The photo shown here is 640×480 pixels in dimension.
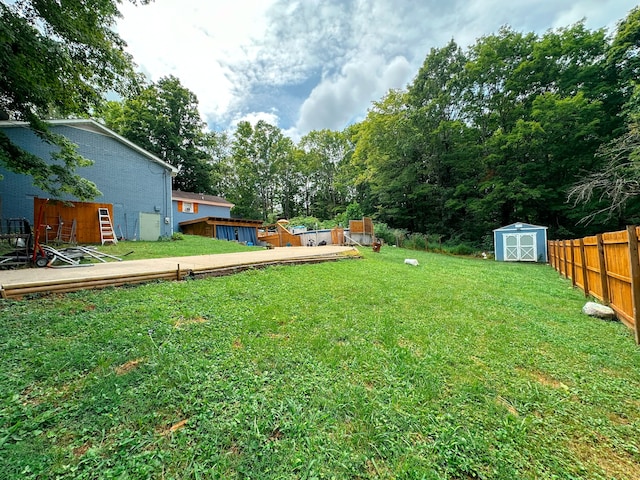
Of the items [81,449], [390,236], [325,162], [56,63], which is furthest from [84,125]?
[325,162]

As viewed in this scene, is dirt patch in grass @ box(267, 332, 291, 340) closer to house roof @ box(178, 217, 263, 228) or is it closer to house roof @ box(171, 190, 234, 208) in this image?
house roof @ box(178, 217, 263, 228)

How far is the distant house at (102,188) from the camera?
9508mm

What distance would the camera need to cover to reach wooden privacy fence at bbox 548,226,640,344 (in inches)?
116

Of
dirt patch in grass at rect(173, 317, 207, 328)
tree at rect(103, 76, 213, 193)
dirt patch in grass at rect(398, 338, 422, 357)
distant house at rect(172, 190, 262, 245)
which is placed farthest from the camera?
tree at rect(103, 76, 213, 193)

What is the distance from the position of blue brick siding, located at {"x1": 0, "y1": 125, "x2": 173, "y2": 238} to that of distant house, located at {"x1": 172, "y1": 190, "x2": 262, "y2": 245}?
279 cm

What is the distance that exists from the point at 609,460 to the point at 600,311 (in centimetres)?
351

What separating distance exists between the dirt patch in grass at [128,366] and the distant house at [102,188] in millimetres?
9761

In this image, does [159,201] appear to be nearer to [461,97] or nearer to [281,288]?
[281,288]

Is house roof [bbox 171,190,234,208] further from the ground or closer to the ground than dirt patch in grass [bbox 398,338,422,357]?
further from the ground

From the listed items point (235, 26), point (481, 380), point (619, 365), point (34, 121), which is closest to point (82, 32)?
point (34, 121)

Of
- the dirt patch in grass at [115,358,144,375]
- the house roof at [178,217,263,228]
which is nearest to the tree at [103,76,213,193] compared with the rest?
the house roof at [178,217,263,228]

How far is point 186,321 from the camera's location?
9.26ft

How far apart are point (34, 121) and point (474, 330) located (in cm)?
958

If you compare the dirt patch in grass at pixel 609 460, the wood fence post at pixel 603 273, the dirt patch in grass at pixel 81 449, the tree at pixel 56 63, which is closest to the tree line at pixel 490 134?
the wood fence post at pixel 603 273
